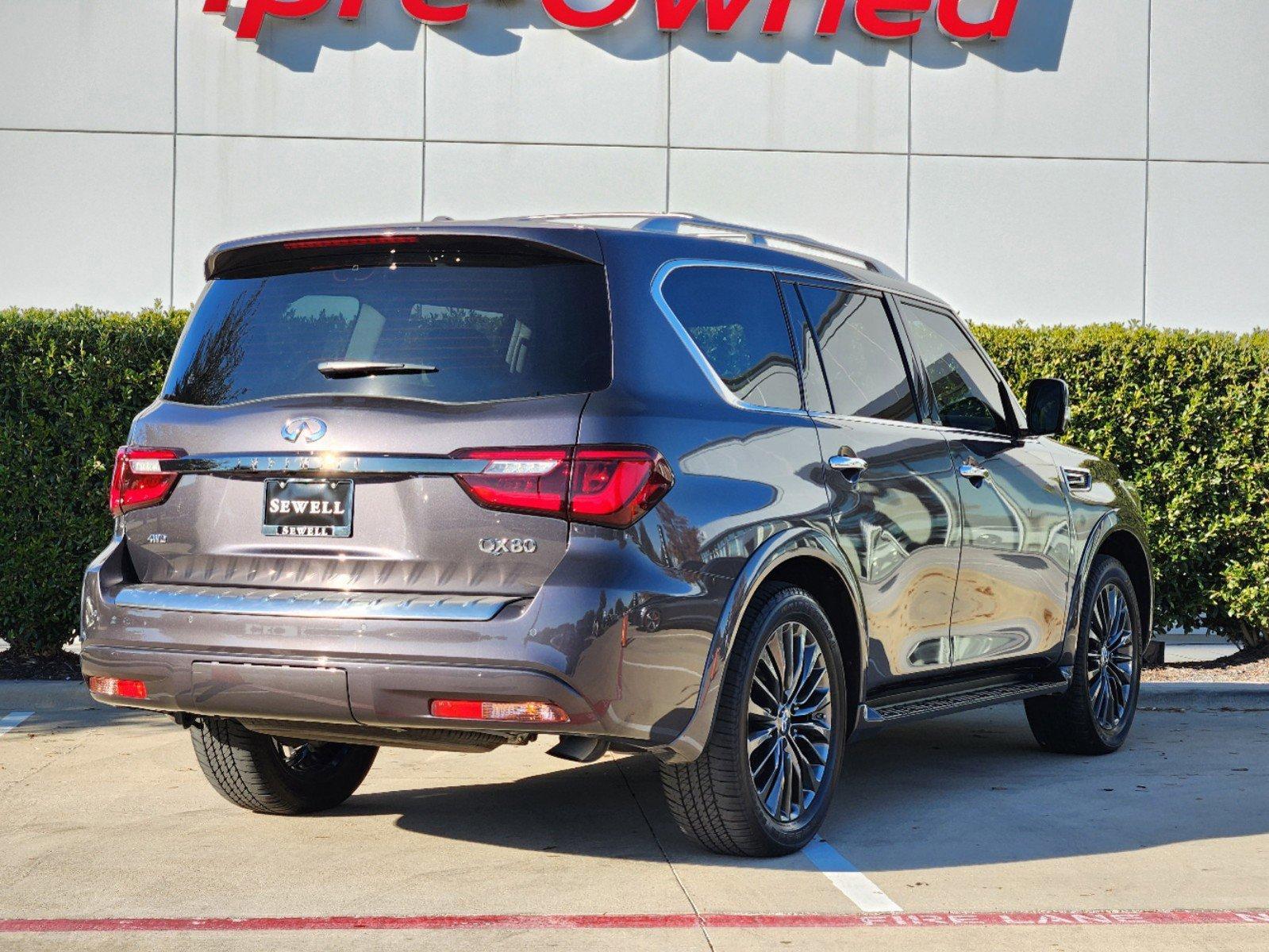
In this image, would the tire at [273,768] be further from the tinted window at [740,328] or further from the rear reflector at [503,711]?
the tinted window at [740,328]

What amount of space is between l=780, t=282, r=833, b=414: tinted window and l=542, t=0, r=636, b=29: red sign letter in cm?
811

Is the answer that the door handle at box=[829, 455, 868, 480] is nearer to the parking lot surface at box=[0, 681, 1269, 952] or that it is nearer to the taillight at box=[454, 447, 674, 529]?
the taillight at box=[454, 447, 674, 529]

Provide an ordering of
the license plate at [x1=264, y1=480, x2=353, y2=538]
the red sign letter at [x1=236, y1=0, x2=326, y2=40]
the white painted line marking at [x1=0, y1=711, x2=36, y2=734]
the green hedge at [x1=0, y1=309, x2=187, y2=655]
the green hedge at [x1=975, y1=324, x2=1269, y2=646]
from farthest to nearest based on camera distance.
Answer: the red sign letter at [x1=236, y1=0, x2=326, y2=40], the green hedge at [x1=975, y1=324, x2=1269, y2=646], the green hedge at [x1=0, y1=309, x2=187, y2=655], the white painted line marking at [x1=0, y1=711, x2=36, y2=734], the license plate at [x1=264, y1=480, x2=353, y2=538]

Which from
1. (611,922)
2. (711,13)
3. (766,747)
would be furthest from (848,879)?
(711,13)

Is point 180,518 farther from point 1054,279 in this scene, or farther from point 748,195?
point 1054,279

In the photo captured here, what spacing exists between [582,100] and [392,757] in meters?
7.47

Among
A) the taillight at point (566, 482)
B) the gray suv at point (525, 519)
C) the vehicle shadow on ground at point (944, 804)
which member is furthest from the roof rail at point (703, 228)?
the vehicle shadow on ground at point (944, 804)

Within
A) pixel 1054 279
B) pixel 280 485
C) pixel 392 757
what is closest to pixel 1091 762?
pixel 392 757

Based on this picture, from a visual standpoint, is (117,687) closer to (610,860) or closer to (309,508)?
(309,508)

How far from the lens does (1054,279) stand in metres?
13.7

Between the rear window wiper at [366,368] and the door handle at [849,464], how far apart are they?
1456mm

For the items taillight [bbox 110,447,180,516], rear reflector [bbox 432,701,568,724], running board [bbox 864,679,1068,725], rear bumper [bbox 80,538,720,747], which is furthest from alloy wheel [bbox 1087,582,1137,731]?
taillight [bbox 110,447,180,516]

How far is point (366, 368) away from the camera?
4.80 metres

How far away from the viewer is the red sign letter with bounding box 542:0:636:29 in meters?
13.2
